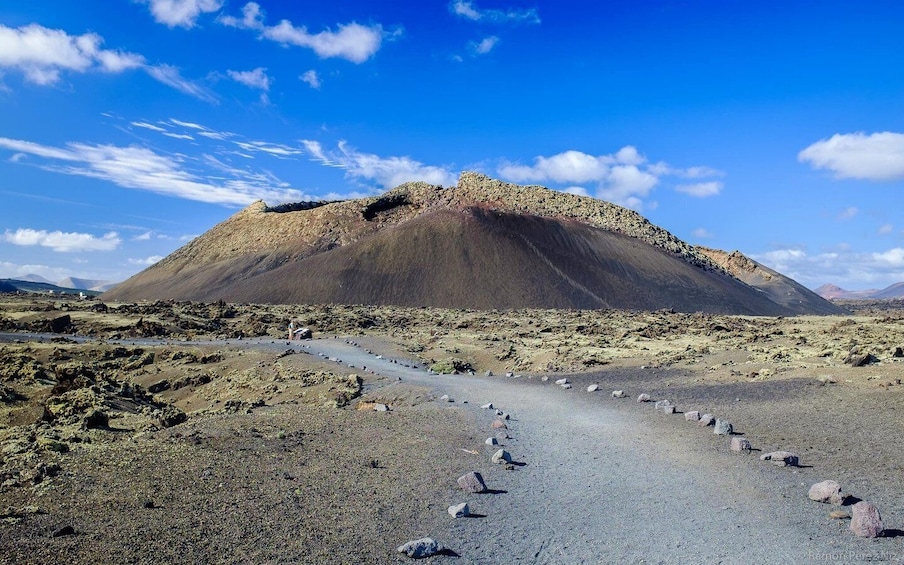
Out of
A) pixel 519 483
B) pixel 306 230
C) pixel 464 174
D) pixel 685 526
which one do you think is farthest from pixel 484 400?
pixel 464 174

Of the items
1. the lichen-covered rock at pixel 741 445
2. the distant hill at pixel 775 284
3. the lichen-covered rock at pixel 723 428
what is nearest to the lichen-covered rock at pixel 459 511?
the lichen-covered rock at pixel 741 445

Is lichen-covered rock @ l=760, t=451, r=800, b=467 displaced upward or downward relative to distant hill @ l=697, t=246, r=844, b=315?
downward

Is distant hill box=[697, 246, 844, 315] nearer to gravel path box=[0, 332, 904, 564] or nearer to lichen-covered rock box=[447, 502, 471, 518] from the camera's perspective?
gravel path box=[0, 332, 904, 564]

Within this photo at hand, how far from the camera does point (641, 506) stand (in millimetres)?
6426

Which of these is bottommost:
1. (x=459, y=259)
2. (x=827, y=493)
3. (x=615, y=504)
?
A: (x=615, y=504)

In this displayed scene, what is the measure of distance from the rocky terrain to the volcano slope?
43.0 m

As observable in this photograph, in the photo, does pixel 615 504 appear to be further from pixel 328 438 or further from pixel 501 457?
pixel 328 438

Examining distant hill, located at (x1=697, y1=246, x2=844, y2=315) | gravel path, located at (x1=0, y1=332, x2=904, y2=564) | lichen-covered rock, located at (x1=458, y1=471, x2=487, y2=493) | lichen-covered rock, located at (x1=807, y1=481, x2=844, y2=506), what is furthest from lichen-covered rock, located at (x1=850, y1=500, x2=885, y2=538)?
distant hill, located at (x1=697, y1=246, x2=844, y2=315)

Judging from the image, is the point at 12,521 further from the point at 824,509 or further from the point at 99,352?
the point at 99,352

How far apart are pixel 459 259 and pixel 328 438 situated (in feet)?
205

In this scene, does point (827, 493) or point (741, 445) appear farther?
point (741, 445)

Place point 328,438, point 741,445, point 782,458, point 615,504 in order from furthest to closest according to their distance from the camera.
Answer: point 328,438, point 741,445, point 782,458, point 615,504

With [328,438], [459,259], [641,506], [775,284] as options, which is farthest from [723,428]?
[775,284]

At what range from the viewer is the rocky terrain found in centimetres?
536
